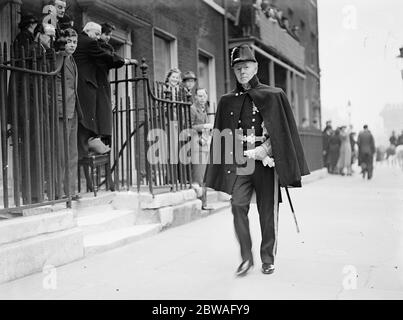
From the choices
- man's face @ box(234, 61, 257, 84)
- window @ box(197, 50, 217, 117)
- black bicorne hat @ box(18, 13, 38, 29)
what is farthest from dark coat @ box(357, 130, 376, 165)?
man's face @ box(234, 61, 257, 84)

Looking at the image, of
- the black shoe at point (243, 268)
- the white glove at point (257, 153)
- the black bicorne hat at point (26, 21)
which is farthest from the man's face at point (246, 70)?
the black bicorne hat at point (26, 21)

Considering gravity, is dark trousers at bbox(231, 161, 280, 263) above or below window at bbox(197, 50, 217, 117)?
below

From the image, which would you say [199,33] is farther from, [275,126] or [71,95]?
[275,126]

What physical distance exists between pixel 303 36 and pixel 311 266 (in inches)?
831

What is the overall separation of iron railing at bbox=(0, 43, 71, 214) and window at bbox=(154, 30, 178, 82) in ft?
19.3

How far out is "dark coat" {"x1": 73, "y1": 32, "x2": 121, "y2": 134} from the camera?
6.07 meters

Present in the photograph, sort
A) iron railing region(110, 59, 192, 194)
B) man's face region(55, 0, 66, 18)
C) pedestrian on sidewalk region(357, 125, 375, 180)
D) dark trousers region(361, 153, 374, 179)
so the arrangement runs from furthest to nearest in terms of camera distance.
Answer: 1. pedestrian on sidewalk region(357, 125, 375, 180)
2. dark trousers region(361, 153, 374, 179)
3. iron railing region(110, 59, 192, 194)
4. man's face region(55, 0, 66, 18)

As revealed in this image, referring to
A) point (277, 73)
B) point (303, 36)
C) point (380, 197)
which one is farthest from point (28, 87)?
point (303, 36)

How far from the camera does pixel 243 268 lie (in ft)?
14.4

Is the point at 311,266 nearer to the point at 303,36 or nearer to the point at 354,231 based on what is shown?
the point at 354,231

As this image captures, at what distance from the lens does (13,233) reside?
4305 mm

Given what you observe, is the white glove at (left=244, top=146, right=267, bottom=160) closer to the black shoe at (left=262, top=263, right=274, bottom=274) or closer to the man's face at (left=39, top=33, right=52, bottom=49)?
the black shoe at (left=262, top=263, right=274, bottom=274)

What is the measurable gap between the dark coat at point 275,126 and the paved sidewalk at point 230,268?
78 centimetres

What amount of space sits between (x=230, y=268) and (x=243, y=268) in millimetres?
305
